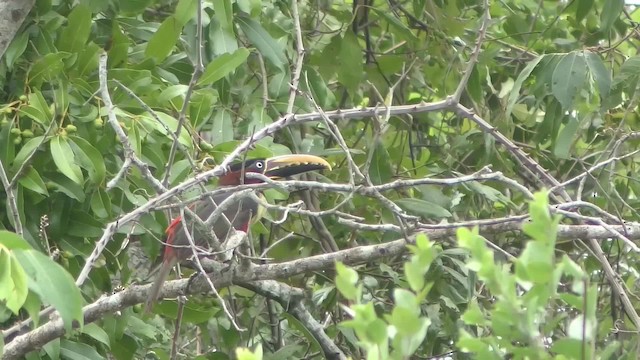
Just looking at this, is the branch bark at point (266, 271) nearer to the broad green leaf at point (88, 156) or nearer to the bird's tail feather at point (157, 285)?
the bird's tail feather at point (157, 285)

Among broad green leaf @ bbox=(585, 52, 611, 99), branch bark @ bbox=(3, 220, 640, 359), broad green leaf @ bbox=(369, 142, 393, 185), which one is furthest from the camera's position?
broad green leaf @ bbox=(369, 142, 393, 185)

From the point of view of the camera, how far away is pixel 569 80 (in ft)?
13.0

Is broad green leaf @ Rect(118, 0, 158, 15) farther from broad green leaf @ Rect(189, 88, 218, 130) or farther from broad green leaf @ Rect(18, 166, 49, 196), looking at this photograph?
broad green leaf @ Rect(18, 166, 49, 196)

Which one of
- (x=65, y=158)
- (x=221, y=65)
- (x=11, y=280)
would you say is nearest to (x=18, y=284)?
(x=11, y=280)


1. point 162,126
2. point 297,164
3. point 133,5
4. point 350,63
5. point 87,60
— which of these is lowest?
point 297,164

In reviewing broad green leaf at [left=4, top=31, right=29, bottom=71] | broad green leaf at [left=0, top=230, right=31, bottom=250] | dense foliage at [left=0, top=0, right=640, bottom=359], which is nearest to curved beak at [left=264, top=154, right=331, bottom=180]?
dense foliage at [left=0, top=0, right=640, bottom=359]

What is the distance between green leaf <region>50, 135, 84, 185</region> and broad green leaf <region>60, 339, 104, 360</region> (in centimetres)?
62

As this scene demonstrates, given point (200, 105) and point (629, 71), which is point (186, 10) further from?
point (629, 71)

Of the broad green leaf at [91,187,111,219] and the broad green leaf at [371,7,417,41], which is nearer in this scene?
the broad green leaf at [91,187,111,219]

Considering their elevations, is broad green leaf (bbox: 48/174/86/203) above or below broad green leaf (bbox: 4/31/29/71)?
below

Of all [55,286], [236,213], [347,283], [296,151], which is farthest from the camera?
[296,151]

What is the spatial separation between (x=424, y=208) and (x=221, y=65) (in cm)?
111

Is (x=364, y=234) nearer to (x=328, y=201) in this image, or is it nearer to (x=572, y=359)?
(x=328, y=201)

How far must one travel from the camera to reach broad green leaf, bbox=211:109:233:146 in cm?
431
